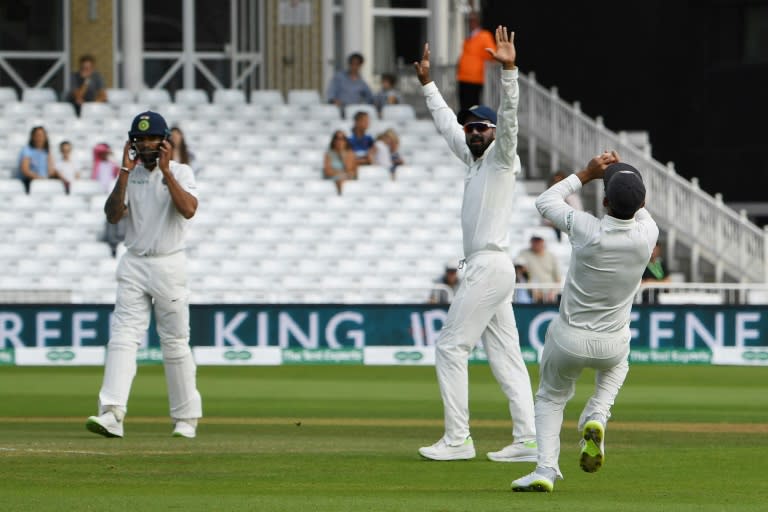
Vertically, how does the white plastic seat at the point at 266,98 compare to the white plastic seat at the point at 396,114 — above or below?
above

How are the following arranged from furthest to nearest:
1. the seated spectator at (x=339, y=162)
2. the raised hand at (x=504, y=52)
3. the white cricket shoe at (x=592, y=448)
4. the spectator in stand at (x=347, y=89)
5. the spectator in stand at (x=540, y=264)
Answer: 1. the spectator in stand at (x=347, y=89)
2. the seated spectator at (x=339, y=162)
3. the spectator in stand at (x=540, y=264)
4. the raised hand at (x=504, y=52)
5. the white cricket shoe at (x=592, y=448)

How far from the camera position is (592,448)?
310 inches

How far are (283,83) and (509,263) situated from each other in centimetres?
1696

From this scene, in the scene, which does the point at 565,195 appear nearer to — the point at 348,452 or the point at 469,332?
the point at 469,332

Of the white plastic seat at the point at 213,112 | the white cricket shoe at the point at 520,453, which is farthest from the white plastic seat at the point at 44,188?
the white cricket shoe at the point at 520,453

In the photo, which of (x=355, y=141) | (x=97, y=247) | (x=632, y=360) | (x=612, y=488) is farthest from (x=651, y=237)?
(x=355, y=141)

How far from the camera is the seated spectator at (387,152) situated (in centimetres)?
2336

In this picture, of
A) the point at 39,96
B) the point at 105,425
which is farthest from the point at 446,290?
the point at 105,425

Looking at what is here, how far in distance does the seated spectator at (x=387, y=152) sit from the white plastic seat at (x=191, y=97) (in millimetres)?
2566

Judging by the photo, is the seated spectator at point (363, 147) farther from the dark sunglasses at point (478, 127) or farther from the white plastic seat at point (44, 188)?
the dark sunglasses at point (478, 127)

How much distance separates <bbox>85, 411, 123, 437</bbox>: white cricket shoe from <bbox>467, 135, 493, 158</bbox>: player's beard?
2742mm

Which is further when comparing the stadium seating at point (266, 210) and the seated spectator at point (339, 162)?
the seated spectator at point (339, 162)

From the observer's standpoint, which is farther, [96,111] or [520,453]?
[96,111]

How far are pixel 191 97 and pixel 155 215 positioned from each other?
44.9ft
